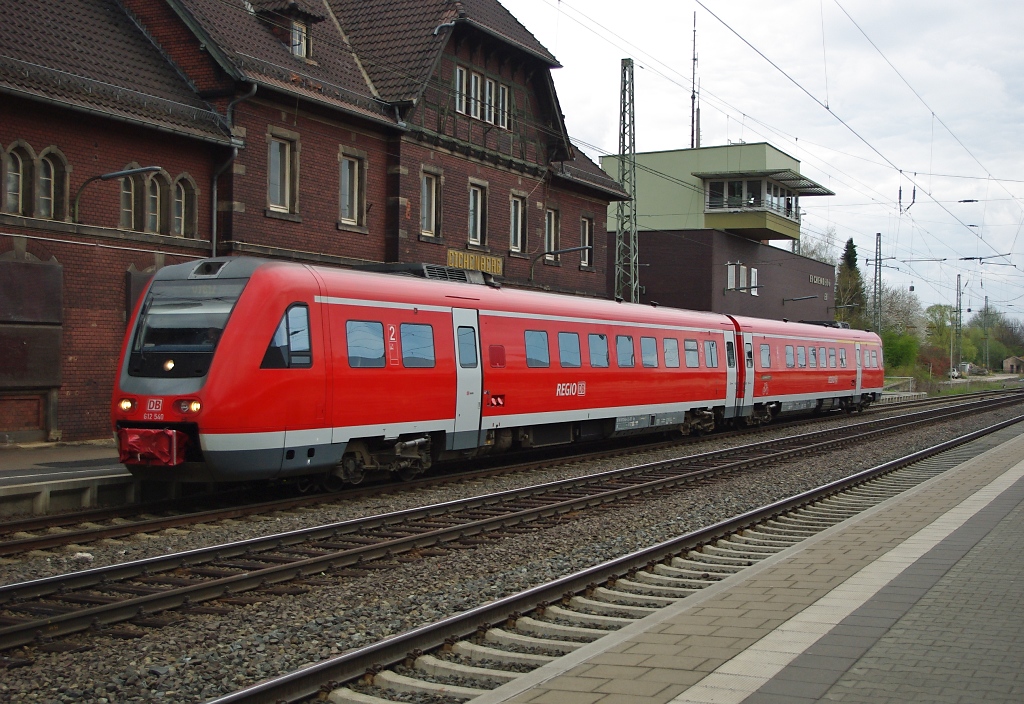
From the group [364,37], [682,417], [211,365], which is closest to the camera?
[211,365]

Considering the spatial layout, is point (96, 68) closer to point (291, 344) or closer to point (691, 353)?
point (291, 344)

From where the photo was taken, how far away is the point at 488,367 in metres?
16.3

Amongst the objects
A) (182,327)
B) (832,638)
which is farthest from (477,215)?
(832,638)

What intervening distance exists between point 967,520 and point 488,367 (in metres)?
7.42

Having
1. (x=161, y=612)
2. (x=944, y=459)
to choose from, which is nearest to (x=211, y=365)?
(x=161, y=612)

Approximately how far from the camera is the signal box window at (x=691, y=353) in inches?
914

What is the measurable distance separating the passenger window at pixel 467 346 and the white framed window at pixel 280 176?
332 inches

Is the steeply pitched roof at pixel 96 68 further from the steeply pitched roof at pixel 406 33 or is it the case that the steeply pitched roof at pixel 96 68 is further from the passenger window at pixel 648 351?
the passenger window at pixel 648 351

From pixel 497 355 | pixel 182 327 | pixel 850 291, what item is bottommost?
pixel 497 355

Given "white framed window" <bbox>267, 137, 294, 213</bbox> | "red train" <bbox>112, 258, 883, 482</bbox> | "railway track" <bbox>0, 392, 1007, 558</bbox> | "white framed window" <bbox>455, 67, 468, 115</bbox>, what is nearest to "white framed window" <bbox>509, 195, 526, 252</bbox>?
"white framed window" <bbox>455, 67, 468, 115</bbox>

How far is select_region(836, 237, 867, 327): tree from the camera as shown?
87.2 metres

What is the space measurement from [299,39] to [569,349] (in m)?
11.4

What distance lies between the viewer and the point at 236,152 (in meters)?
21.2

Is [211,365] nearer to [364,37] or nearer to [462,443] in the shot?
[462,443]
